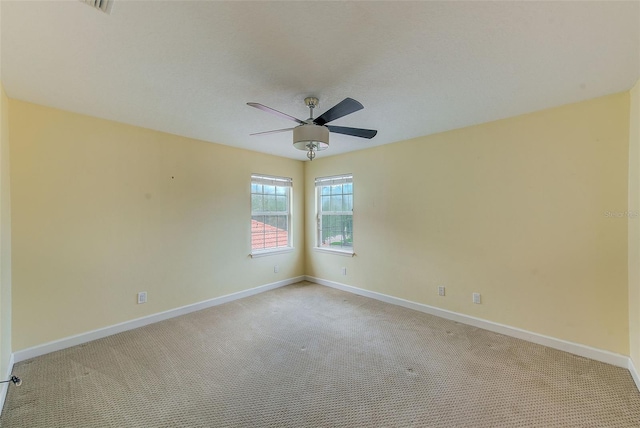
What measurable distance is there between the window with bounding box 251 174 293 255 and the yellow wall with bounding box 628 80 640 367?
404 centimetres

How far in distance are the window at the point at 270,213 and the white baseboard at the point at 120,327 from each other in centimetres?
75

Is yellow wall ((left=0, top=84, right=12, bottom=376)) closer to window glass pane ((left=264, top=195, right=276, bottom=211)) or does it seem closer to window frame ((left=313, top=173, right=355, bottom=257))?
window glass pane ((left=264, top=195, right=276, bottom=211))

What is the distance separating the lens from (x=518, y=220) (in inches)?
106

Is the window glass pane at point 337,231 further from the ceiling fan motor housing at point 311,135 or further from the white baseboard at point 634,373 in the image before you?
the white baseboard at point 634,373

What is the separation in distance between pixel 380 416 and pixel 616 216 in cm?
256

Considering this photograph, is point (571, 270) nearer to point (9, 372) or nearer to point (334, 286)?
point (334, 286)

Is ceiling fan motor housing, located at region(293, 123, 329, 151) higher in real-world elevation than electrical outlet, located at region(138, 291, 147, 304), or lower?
higher

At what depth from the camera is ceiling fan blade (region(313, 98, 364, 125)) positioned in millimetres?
1771

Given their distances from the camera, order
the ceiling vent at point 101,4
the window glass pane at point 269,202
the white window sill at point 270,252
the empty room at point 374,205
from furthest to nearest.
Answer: the window glass pane at point 269,202
the white window sill at point 270,252
the empty room at point 374,205
the ceiling vent at point 101,4

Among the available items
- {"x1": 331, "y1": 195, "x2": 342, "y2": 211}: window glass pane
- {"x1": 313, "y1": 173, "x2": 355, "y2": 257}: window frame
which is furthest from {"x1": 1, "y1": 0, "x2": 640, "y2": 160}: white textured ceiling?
{"x1": 331, "y1": 195, "x2": 342, "y2": 211}: window glass pane

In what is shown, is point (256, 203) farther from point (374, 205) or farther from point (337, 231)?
point (374, 205)

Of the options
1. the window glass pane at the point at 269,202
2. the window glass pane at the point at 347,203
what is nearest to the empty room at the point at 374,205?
the window glass pane at the point at 347,203

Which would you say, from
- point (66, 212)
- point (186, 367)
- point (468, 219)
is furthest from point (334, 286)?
point (66, 212)

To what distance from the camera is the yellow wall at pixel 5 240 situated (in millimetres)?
1959
